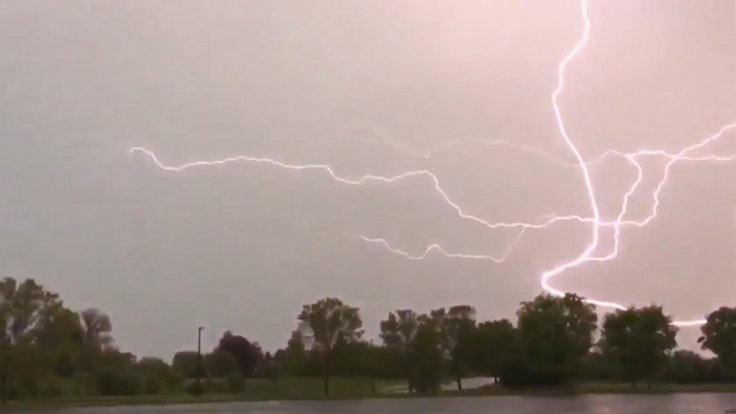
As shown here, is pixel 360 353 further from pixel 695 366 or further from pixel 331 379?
pixel 695 366

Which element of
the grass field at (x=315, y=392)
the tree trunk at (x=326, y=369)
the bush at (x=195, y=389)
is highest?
the tree trunk at (x=326, y=369)

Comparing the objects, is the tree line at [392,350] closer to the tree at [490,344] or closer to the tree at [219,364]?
the tree at [490,344]

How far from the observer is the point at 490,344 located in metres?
65.6

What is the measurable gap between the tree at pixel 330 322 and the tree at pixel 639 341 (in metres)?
16.9

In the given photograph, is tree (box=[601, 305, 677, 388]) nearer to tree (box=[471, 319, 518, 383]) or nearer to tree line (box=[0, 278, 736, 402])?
tree line (box=[0, 278, 736, 402])

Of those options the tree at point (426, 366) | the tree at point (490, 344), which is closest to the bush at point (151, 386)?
the tree at point (426, 366)

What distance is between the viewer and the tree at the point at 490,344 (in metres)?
64.4

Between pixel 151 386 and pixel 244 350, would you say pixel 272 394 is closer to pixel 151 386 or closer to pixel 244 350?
pixel 151 386

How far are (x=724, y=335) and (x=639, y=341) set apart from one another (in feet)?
43.6

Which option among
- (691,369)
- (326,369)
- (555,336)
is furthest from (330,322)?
(691,369)

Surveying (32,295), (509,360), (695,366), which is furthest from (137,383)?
(695,366)

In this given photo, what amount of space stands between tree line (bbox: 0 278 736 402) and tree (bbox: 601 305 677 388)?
0.06 m

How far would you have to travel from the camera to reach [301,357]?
5738cm

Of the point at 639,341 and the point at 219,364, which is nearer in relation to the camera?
the point at 639,341
